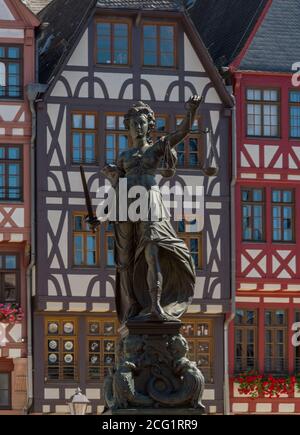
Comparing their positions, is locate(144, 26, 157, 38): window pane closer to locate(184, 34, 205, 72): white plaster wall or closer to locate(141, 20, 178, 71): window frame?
locate(141, 20, 178, 71): window frame

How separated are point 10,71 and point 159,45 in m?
3.62

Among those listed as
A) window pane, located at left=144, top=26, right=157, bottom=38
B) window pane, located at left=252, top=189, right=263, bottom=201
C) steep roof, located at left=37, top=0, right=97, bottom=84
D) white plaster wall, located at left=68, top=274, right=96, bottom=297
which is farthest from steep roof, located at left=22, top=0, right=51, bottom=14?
white plaster wall, located at left=68, top=274, right=96, bottom=297

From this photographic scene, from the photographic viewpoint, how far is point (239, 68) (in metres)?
49.0

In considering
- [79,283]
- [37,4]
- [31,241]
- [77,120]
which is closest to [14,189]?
[31,241]

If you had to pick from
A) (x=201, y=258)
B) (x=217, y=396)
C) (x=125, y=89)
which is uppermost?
(x=125, y=89)

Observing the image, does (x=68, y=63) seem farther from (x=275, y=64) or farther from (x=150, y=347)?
Answer: (x=150, y=347)

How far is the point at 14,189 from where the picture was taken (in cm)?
4725

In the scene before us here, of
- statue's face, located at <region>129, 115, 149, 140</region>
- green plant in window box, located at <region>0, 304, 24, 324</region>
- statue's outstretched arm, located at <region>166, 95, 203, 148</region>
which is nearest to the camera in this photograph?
statue's outstretched arm, located at <region>166, 95, 203, 148</region>

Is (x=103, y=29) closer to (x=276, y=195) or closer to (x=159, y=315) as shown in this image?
(x=276, y=195)

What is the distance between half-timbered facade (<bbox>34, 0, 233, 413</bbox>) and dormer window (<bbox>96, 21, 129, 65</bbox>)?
2 centimetres

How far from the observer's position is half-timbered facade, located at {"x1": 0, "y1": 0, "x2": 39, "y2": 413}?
46969 mm
